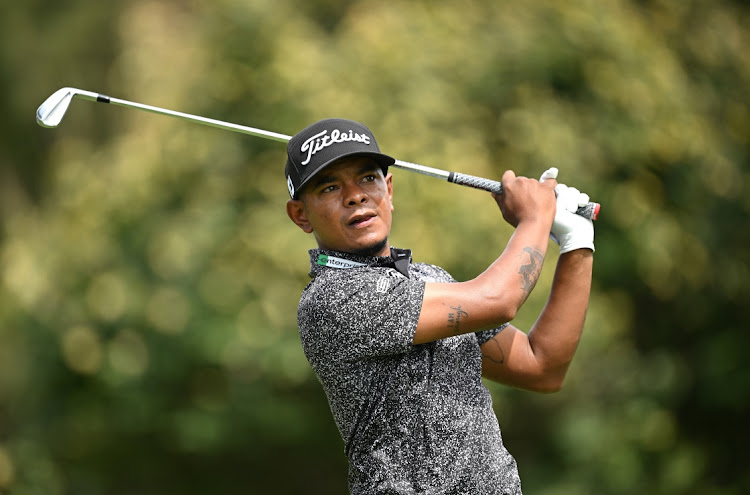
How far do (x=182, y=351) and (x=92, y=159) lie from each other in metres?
1.86

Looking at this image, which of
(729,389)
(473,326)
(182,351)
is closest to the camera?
(473,326)

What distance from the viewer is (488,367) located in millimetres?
2928

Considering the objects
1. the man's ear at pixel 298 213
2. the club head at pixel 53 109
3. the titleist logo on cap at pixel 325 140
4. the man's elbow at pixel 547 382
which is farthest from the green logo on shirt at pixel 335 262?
the club head at pixel 53 109

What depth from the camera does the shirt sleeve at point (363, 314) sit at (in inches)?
97.4

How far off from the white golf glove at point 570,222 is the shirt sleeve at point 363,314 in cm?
56

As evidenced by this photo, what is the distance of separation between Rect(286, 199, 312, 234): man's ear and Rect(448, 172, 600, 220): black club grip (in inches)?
16.7

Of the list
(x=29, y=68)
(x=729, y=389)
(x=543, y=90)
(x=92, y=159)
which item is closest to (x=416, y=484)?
(x=543, y=90)

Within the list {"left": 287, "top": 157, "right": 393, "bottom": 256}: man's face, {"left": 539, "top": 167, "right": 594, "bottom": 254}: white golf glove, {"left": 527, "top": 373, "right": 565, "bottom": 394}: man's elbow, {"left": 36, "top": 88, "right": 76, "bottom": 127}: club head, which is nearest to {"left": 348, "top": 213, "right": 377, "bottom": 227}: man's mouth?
{"left": 287, "top": 157, "right": 393, "bottom": 256}: man's face

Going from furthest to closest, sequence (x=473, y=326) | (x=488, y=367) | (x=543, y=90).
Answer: (x=543, y=90) → (x=488, y=367) → (x=473, y=326)

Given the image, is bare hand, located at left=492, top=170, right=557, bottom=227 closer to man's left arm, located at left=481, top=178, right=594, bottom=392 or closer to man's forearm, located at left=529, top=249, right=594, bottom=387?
man's left arm, located at left=481, top=178, right=594, bottom=392

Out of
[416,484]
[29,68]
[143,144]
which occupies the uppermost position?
[29,68]

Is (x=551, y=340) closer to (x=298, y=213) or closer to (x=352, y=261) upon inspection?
(x=352, y=261)

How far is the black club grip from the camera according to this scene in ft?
9.25

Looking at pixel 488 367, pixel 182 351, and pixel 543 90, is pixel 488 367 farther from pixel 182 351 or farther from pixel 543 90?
pixel 543 90
